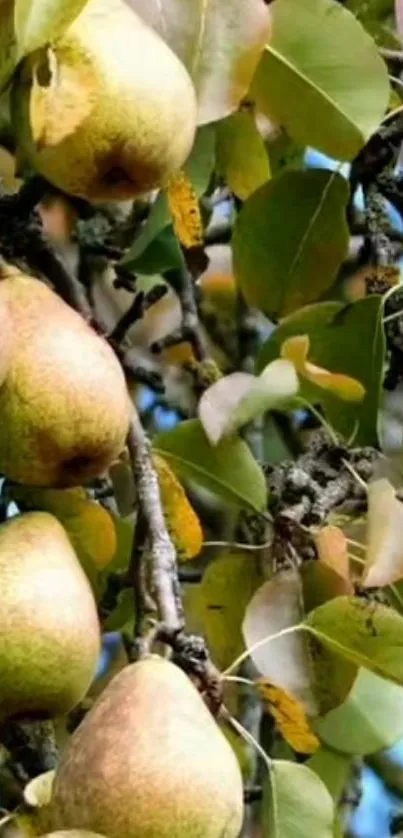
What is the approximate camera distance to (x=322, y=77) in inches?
41.1

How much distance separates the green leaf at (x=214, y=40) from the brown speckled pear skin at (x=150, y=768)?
0.27 metres

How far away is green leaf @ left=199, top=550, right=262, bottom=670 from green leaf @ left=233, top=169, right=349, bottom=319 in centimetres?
17

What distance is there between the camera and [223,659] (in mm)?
1026

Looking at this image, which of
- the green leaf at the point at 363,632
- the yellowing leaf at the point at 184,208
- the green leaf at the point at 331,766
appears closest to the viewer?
the green leaf at the point at 363,632

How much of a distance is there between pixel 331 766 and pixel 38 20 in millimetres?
469

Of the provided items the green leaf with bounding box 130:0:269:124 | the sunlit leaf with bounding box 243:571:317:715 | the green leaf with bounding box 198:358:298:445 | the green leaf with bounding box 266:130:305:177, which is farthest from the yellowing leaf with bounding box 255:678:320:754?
the green leaf with bounding box 266:130:305:177

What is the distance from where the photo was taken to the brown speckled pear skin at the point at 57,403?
0.82 metres

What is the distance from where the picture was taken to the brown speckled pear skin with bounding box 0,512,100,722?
2.59ft

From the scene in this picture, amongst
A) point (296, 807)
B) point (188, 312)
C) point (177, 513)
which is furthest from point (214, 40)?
point (188, 312)

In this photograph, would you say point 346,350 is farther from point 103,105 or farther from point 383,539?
point 103,105

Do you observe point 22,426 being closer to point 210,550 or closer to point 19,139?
point 19,139

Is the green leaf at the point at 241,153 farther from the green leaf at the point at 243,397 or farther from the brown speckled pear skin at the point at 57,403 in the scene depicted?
the brown speckled pear skin at the point at 57,403

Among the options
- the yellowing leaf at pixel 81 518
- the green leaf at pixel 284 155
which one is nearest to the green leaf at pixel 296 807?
the yellowing leaf at pixel 81 518

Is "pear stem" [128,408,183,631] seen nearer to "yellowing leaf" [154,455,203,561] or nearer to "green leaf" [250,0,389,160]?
"yellowing leaf" [154,455,203,561]
